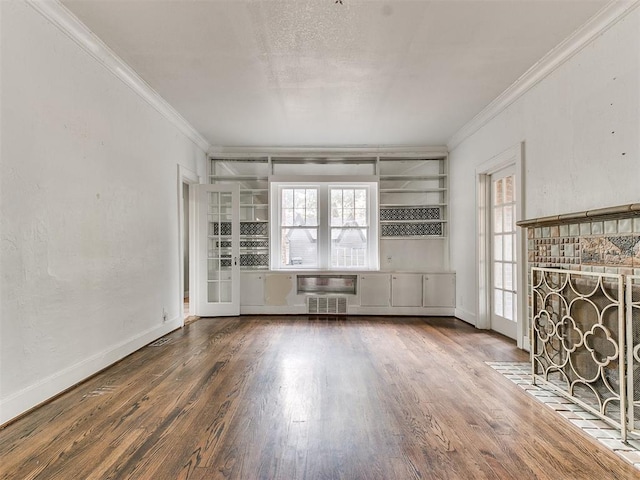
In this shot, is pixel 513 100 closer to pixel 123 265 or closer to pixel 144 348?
pixel 123 265

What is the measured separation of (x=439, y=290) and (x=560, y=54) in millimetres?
3481

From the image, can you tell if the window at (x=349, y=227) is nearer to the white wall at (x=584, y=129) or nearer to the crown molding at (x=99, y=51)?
the white wall at (x=584, y=129)

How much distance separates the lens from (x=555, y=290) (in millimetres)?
2496

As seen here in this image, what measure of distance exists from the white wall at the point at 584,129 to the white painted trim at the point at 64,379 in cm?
407

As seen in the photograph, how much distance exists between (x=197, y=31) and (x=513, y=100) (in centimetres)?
321

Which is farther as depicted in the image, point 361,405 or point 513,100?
point 513,100

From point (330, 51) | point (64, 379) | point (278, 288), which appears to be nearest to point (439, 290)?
point (278, 288)

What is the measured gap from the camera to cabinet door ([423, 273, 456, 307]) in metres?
5.47

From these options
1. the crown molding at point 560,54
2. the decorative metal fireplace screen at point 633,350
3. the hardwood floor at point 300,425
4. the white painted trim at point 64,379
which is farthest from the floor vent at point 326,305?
the decorative metal fireplace screen at point 633,350

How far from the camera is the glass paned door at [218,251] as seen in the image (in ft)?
17.6

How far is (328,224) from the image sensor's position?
584 centimetres

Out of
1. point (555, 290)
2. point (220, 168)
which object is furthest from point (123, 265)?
point (555, 290)

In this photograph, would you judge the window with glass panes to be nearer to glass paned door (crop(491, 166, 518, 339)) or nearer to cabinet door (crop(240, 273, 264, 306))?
glass paned door (crop(491, 166, 518, 339))

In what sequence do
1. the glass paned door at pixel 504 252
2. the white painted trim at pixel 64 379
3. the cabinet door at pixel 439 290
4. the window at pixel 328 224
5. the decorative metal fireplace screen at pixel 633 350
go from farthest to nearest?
the window at pixel 328 224
the cabinet door at pixel 439 290
the glass paned door at pixel 504 252
the white painted trim at pixel 64 379
the decorative metal fireplace screen at pixel 633 350
